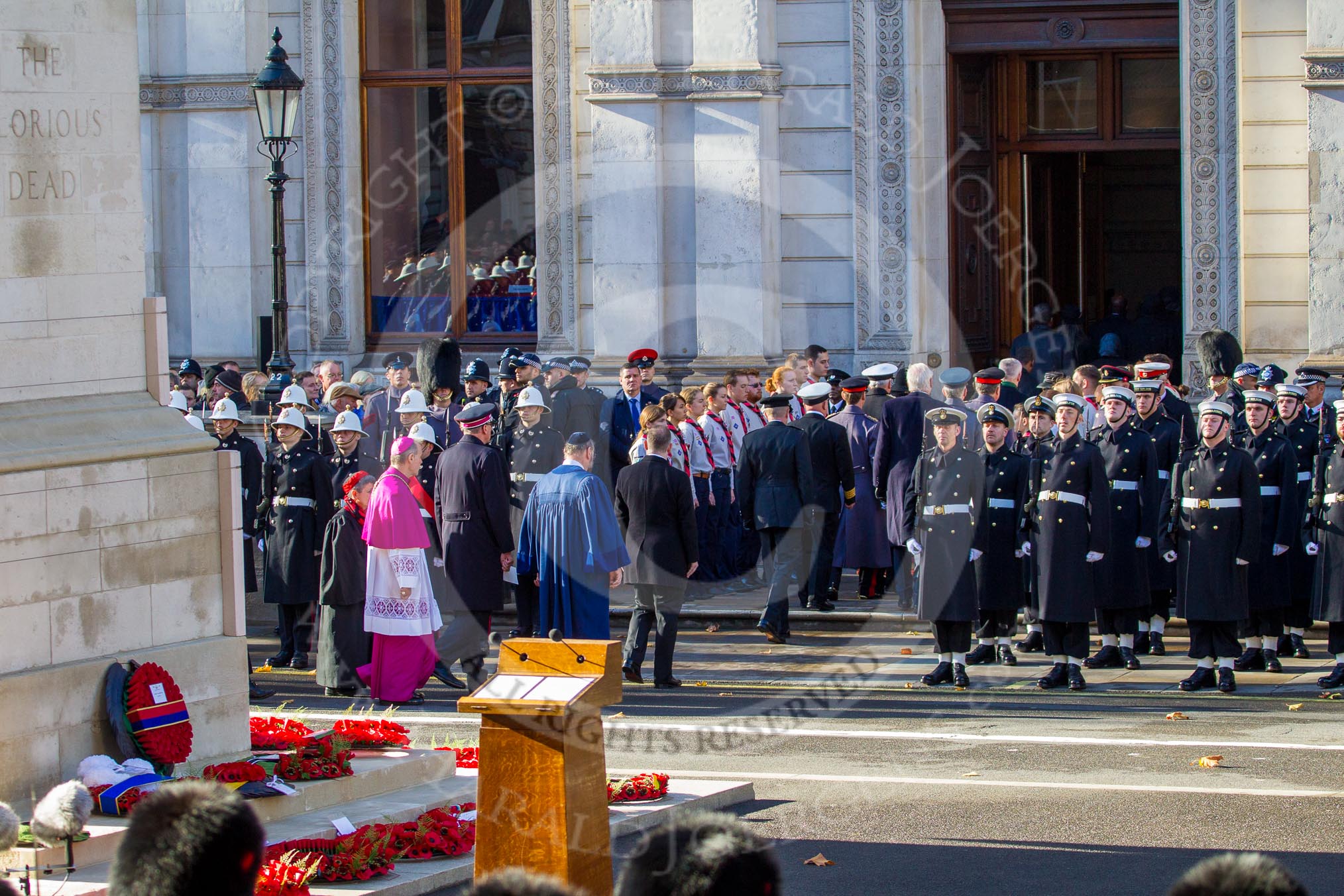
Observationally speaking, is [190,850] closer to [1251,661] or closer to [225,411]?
[1251,661]

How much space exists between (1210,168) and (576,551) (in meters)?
8.84

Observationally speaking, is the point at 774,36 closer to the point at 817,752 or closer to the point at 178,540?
the point at 817,752

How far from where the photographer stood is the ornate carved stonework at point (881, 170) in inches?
766

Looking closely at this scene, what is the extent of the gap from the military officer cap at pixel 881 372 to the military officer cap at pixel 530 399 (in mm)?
2936

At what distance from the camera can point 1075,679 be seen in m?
12.9

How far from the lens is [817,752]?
36.9 ft

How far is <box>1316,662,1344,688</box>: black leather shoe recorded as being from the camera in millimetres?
12656

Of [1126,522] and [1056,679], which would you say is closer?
[1056,679]

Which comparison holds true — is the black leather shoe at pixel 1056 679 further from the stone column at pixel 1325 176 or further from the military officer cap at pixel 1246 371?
the stone column at pixel 1325 176

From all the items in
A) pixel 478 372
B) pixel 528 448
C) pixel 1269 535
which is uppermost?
pixel 478 372

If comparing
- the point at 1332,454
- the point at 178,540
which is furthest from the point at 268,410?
the point at 1332,454

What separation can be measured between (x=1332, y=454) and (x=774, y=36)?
843cm

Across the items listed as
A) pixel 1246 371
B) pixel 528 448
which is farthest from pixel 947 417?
pixel 528 448

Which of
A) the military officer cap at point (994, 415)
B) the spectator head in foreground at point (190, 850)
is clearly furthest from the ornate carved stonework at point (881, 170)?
the spectator head in foreground at point (190, 850)
